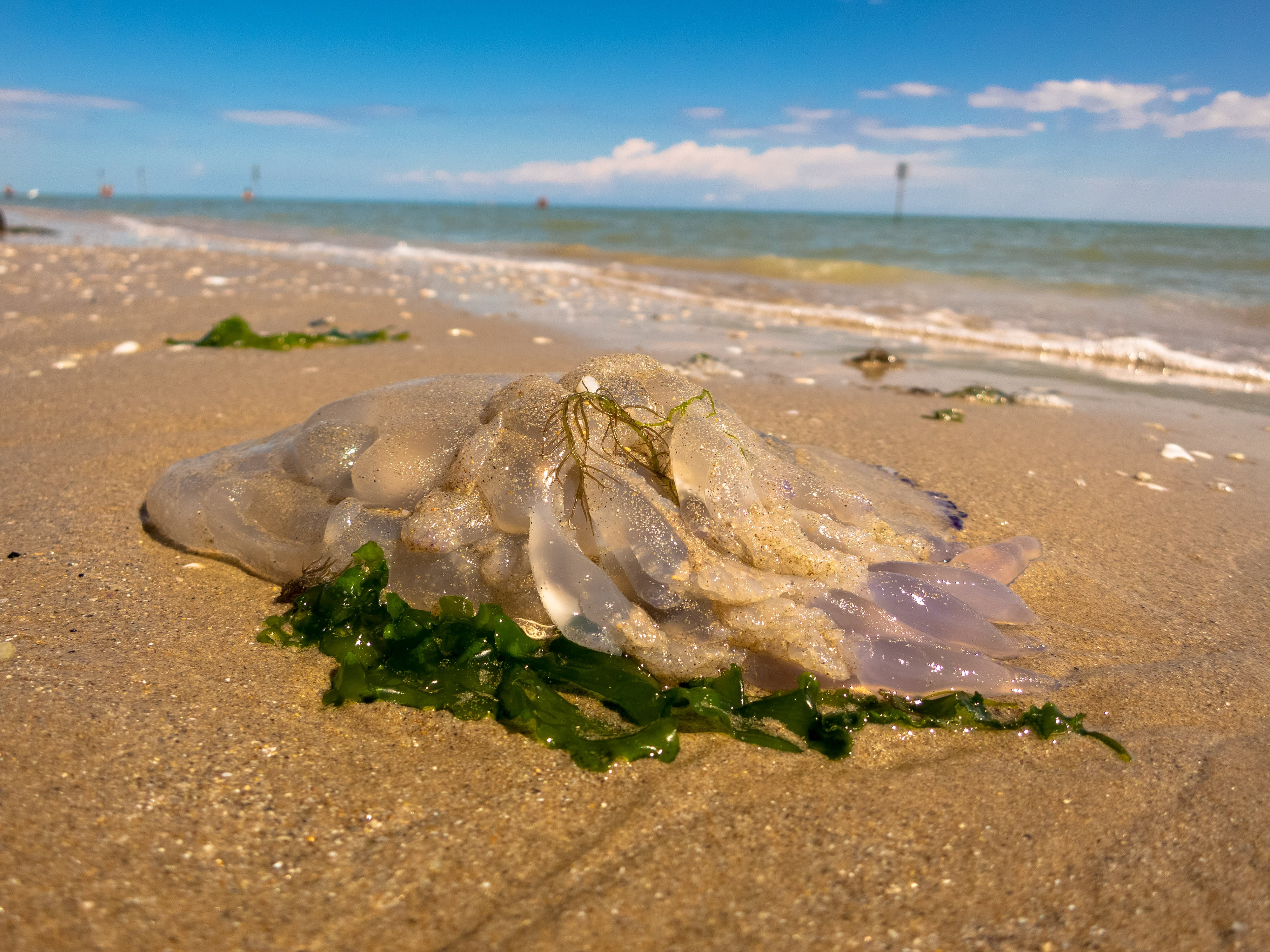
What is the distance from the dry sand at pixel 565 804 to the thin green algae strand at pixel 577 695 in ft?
0.14

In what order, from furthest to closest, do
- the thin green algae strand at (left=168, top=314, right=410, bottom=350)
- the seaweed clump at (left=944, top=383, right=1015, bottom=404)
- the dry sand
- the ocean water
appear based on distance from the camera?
1. the ocean water
2. the thin green algae strand at (left=168, top=314, right=410, bottom=350)
3. the seaweed clump at (left=944, top=383, right=1015, bottom=404)
4. the dry sand

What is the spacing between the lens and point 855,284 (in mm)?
13164

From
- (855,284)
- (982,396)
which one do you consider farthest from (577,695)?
(855,284)

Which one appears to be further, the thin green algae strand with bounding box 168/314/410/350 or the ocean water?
the ocean water

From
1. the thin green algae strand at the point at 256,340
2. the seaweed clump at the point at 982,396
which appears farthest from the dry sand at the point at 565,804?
the thin green algae strand at the point at 256,340

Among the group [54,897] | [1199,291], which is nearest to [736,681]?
[54,897]

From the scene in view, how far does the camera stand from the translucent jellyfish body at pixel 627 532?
1940mm

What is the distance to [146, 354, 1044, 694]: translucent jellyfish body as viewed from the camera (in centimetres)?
194

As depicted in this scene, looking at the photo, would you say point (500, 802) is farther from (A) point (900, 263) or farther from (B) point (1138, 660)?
(A) point (900, 263)

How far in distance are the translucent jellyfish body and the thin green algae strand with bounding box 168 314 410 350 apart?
10.9ft

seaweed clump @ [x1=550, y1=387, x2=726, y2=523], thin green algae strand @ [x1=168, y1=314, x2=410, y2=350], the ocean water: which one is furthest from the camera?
the ocean water

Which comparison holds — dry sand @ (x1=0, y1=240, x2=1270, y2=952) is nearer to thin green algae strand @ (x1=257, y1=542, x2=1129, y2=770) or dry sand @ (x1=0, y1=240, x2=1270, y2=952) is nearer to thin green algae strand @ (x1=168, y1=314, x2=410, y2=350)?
thin green algae strand @ (x1=257, y1=542, x2=1129, y2=770)

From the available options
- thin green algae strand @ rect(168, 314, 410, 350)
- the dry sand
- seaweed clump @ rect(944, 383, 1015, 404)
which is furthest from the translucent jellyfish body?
thin green algae strand @ rect(168, 314, 410, 350)

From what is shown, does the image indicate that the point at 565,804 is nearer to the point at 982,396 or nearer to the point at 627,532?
the point at 627,532
